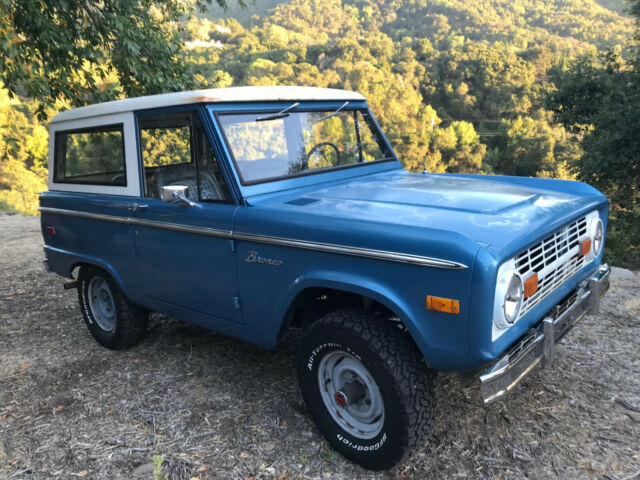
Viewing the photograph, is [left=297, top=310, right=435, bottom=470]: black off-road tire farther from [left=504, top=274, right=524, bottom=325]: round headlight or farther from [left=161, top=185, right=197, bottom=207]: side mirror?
[left=161, top=185, right=197, bottom=207]: side mirror

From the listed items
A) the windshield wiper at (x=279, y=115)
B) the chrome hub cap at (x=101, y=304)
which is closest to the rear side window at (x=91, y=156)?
the chrome hub cap at (x=101, y=304)

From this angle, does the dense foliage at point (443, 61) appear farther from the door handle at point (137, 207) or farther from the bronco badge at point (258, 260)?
the bronco badge at point (258, 260)

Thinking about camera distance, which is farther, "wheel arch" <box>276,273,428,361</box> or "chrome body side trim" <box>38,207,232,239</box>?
"chrome body side trim" <box>38,207,232,239</box>

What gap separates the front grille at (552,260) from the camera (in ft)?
7.76

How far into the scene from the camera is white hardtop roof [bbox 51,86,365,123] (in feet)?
10.1

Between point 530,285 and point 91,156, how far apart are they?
3.42 m

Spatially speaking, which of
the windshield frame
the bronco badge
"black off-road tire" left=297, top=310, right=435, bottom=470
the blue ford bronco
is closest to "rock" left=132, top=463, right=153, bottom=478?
the blue ford bronco

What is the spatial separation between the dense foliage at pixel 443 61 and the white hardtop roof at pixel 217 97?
1682 inches

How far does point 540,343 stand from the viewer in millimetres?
2402

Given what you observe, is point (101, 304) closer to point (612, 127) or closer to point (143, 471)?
point (143, 471)

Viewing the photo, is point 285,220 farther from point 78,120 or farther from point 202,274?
point 78,120

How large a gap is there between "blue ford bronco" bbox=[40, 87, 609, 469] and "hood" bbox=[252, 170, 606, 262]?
0.05ft

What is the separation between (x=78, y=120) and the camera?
4.03 meters

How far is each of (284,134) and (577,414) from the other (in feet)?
8.46
